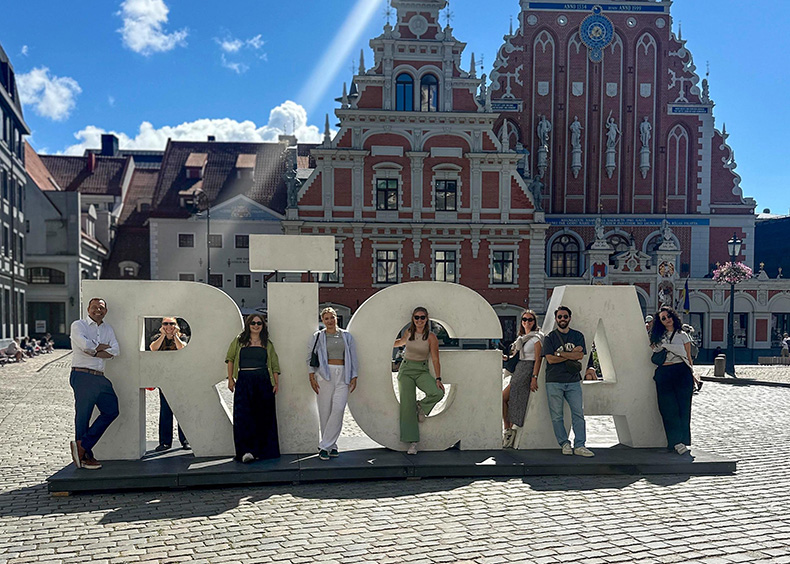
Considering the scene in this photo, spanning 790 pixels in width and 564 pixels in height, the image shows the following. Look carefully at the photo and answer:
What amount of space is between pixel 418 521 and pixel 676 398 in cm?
436

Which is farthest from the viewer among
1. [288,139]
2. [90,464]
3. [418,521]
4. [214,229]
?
[288,139]

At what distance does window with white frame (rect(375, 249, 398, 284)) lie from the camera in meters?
30.9

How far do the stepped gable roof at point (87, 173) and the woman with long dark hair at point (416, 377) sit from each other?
40501 mm

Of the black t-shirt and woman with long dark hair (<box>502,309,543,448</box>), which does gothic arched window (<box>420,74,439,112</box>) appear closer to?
woman with long dark hair (<box>502,309,543,448</box>)

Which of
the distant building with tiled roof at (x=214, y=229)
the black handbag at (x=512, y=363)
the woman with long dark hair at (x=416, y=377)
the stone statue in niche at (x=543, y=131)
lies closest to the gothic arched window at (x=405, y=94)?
the distant building with tiled roof at (x=214, y=229)

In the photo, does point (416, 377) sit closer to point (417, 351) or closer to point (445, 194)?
point (417, 351)

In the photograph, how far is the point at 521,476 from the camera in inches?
297

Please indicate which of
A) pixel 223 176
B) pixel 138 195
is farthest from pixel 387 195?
pixel 138 195

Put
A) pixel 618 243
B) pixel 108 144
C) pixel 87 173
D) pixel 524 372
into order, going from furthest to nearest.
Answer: pixel 108 144 → pixel 87 173 → pixel 618 243 → pixel 524 372

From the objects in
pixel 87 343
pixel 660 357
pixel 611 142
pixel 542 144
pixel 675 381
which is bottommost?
pixel 675 381

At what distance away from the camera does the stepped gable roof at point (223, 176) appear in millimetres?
38125

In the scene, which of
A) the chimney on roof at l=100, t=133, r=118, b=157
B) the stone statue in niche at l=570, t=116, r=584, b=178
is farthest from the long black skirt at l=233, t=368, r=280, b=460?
the chimney on roof at l=100, t=133, r=118, b=157

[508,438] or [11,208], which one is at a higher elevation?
[11,208]

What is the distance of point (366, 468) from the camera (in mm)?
7355
